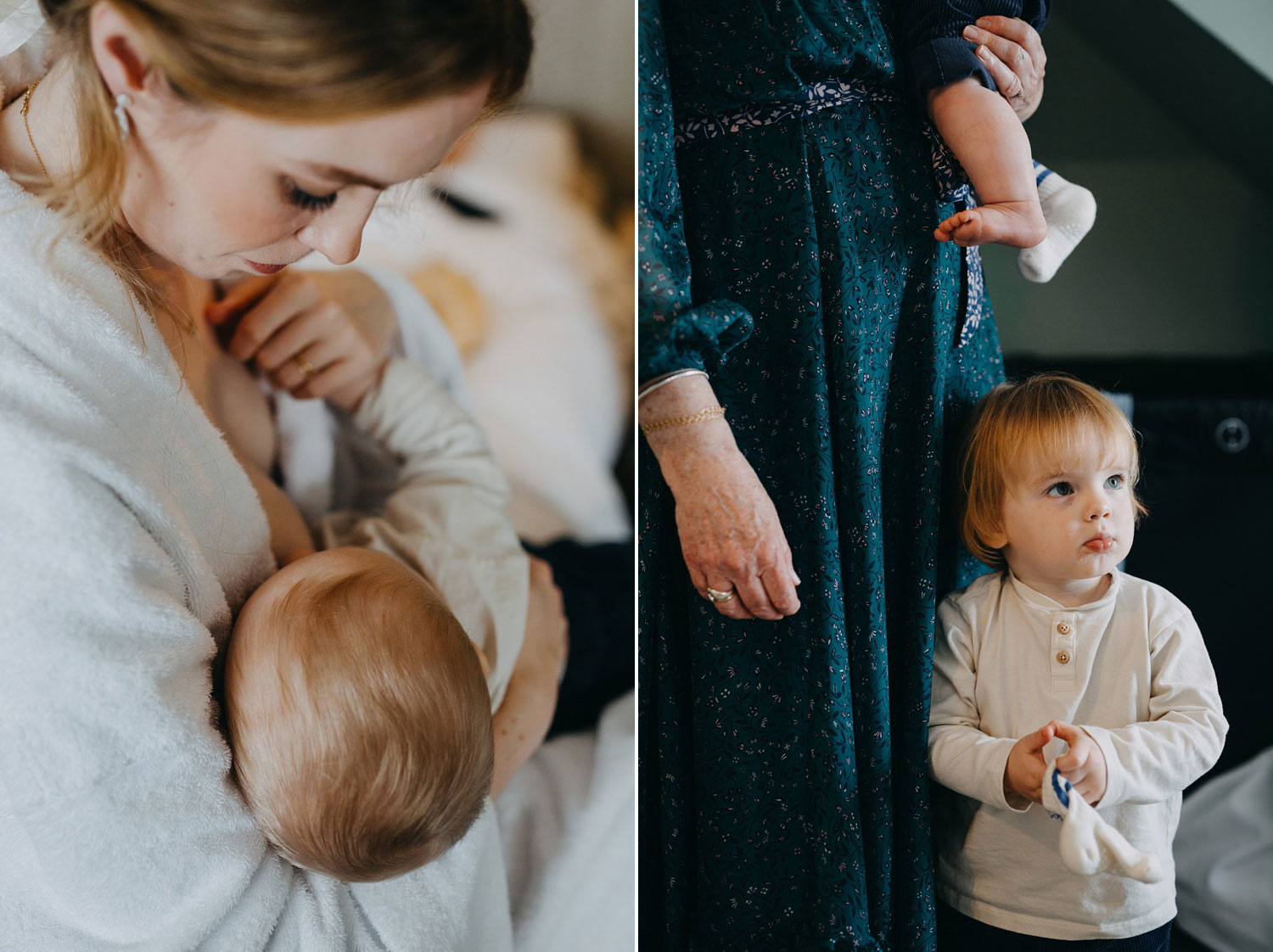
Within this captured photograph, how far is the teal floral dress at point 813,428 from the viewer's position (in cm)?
83

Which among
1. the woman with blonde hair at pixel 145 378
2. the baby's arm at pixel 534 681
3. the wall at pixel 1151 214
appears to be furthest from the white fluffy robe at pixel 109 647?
the wall at pixel 1151 214

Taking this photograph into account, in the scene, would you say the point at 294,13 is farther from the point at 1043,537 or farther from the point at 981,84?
the point at 1043,537

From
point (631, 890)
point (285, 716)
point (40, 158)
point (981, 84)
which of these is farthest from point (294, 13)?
point (631, 890)

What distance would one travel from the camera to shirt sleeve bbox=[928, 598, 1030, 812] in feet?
2.66

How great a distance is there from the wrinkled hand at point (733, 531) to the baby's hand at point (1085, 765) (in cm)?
27

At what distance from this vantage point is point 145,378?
641 mm

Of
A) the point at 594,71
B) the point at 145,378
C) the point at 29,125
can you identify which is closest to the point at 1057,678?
the point at 594,71

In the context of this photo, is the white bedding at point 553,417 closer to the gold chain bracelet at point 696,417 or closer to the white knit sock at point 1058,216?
the gold chain bracelet at point 696,417

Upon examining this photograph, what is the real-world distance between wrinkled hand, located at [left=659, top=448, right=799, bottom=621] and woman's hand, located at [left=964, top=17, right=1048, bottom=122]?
0.45m

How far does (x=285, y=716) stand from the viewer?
25.2 inches

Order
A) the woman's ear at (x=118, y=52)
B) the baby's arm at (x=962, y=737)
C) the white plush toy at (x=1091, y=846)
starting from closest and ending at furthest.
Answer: the woman's ear at (x=118, y=52)
the white plush toy at (x=1091, y=846)
the baby's arm at (x=962, y=737)

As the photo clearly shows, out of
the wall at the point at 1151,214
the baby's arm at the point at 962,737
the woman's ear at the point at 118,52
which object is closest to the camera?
the woman's ear at the point at 118,52

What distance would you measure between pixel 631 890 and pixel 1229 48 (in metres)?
1.06

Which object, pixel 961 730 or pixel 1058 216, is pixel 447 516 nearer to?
pixel 961 730
